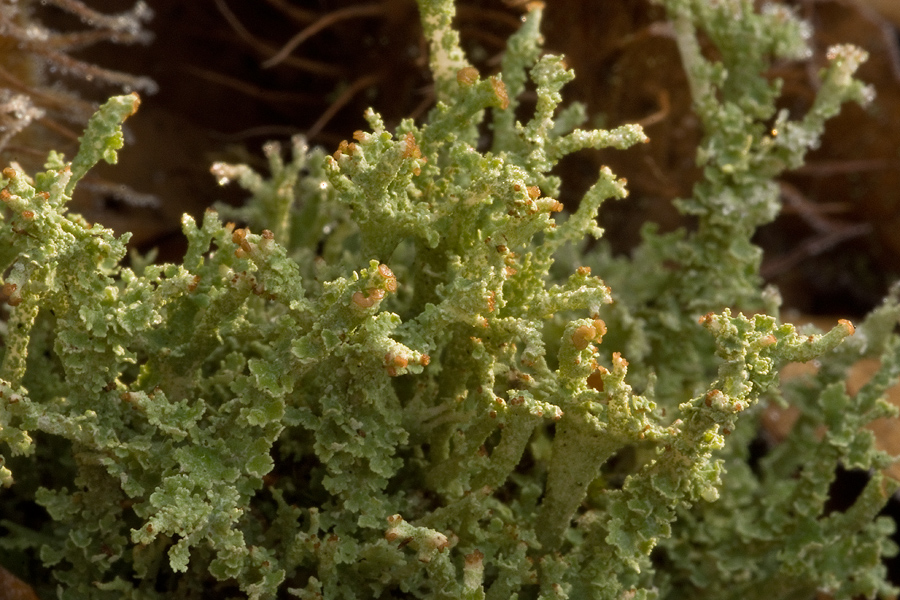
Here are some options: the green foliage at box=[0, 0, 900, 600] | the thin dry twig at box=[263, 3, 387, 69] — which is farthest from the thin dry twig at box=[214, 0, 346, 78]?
the green foliage at box=[0, 0, 900, 600]

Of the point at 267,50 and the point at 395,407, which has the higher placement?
the point at 267,50

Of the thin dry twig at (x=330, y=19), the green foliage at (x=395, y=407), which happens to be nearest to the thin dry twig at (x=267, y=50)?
the thin dry twig at (x=330, y=19)

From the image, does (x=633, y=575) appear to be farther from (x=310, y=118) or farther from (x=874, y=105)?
(x=874, y=105)

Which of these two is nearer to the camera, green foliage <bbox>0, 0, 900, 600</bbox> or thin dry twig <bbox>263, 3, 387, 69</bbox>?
green foliage <bbox>0, 0, 900, 600</bbox>

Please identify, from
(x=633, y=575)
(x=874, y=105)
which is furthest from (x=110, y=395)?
(x=874, y=105)

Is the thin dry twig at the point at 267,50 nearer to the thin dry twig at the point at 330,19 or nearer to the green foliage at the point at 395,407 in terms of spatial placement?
the thin dry twig at the point at 330,19

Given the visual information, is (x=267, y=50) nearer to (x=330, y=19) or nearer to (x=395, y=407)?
(x=330, y=19)

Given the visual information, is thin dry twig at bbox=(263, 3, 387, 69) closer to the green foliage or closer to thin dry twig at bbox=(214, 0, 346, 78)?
thin dry twig at bbox=(214, 0, 346, 78)

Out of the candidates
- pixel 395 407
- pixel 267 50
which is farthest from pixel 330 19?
pixel 395 407
